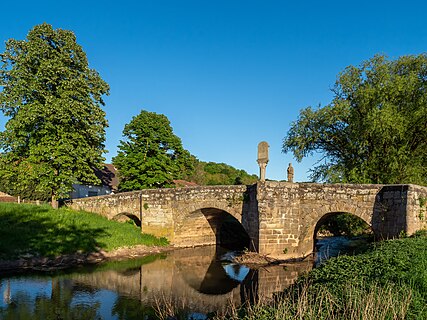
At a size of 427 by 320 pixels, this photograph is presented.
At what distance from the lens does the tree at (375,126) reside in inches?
713

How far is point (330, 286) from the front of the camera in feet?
24.8

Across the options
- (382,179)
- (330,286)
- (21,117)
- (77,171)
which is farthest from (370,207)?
(21,117)

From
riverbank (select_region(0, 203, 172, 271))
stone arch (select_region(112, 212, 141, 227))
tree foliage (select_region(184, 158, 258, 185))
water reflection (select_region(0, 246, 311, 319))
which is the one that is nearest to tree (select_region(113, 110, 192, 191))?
stone arch (select_region(112, 212, 141, 227))

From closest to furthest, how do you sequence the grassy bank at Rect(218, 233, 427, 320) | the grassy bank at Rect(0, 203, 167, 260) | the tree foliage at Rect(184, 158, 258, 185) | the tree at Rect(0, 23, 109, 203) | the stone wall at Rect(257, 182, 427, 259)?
the grassy bank at Rect(218, 233, 427, 320), the stone wall at Rect(257, 182, 427, 259), the grassy bank at Rect(0, 203, 167, 260), the tree at Rect(0, 23, 109, 203), the tree foliage at Rect(184, 158, 258, 185)

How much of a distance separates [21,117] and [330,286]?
19.9m

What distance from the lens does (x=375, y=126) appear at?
58.1 feet

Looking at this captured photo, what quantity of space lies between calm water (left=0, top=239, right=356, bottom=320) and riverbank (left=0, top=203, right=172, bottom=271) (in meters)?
1.62

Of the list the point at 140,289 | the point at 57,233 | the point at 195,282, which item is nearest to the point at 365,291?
the point at 140,289

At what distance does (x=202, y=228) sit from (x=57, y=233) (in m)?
9.48

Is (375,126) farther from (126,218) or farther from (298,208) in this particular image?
(126,218)

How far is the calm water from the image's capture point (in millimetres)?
10562

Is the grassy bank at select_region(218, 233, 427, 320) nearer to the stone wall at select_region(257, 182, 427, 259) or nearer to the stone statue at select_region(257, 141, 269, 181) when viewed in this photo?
the stone wall at select_region(257, 182, 427, 259)

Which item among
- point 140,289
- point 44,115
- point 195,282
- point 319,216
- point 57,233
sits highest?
point 44,115

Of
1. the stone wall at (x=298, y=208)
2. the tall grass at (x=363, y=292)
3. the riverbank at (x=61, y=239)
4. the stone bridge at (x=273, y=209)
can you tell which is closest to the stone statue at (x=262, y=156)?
the stone bridge at (x=273, y=209)
